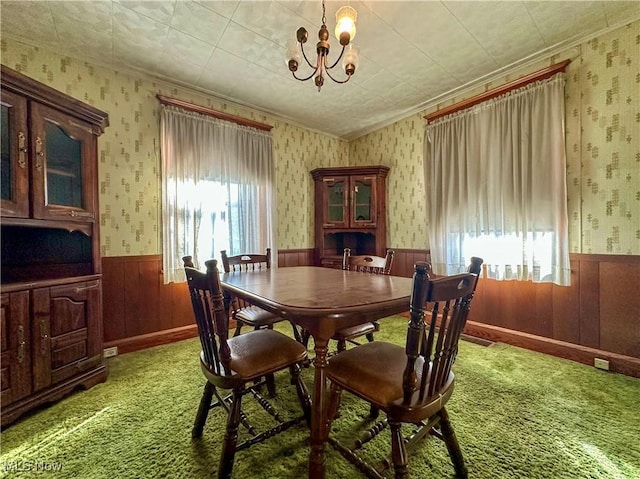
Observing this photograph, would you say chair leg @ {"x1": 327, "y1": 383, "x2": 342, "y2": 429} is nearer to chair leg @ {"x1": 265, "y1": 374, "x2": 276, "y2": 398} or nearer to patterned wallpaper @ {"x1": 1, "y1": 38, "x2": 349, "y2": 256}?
chair leg @ {"x1": 265, "y1": 374, "x2": 276, "y2": 398}

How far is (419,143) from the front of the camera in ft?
11.1

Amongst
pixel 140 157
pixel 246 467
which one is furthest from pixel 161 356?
pixel 140 157

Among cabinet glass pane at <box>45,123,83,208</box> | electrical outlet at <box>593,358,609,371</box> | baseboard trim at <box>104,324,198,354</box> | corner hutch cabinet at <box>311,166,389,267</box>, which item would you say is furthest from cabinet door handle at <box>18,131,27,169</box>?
electrical outlet at <box>593,358,609,371</box>

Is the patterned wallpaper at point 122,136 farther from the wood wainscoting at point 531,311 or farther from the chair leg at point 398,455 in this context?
the chair leg at point 398,455

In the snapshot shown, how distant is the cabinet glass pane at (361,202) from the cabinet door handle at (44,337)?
3051 millimetres

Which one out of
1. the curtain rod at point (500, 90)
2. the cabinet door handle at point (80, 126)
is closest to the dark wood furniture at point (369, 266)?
the curtain rod at point (500, 90)

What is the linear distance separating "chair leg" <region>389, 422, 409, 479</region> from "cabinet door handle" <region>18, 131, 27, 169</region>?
237 centimetres

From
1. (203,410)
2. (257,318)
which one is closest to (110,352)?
(257,318)

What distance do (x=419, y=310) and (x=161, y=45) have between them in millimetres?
2745

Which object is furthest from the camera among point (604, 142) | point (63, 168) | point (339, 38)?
point (604, 142)

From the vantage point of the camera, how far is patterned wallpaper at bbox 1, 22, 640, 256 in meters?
2.02

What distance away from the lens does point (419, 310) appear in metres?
0.87

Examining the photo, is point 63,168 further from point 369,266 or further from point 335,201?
point 335,201

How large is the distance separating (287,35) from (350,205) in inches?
79.6
